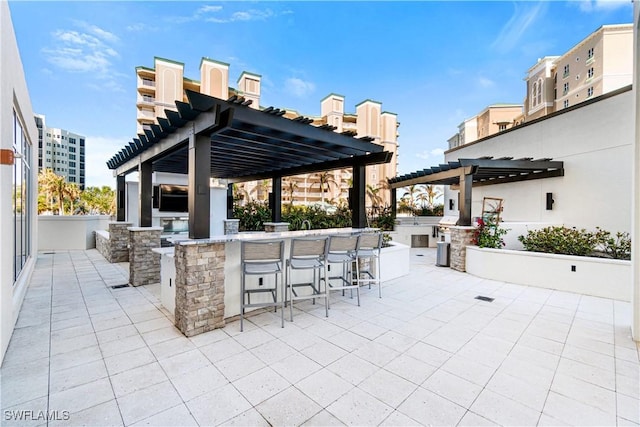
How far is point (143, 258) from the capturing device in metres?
5.64

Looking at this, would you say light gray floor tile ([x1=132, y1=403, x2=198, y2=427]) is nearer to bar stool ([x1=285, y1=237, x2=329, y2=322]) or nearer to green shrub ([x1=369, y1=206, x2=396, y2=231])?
bar stool ([x1=285, y1=237, x2=329, y2=322])

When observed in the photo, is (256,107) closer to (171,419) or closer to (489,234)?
(489,234)

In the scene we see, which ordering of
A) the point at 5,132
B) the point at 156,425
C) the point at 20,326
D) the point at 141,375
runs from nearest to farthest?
1. the point at 156,425
2. the point at 141,375
3. the point at 5,132
4. the point at 20,326

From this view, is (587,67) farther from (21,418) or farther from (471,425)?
(21,418)

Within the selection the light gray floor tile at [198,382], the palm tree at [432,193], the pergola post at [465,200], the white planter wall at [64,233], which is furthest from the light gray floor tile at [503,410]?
the palm tree at [432,193]

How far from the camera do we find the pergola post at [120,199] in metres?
8.57

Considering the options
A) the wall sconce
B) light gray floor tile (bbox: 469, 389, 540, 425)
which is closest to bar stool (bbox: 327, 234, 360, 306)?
light gray floor tile (bbox: 469, 389, 540, 425)

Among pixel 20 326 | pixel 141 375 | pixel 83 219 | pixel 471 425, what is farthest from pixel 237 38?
pixel 471 425

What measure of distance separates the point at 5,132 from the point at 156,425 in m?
3.75

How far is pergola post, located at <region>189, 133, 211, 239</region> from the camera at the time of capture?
12.0 ft

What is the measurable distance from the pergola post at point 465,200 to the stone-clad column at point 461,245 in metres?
0.29

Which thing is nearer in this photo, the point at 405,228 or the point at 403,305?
the point at 403,305

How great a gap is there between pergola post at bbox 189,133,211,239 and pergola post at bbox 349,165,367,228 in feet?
11.2

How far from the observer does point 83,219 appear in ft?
35.6
